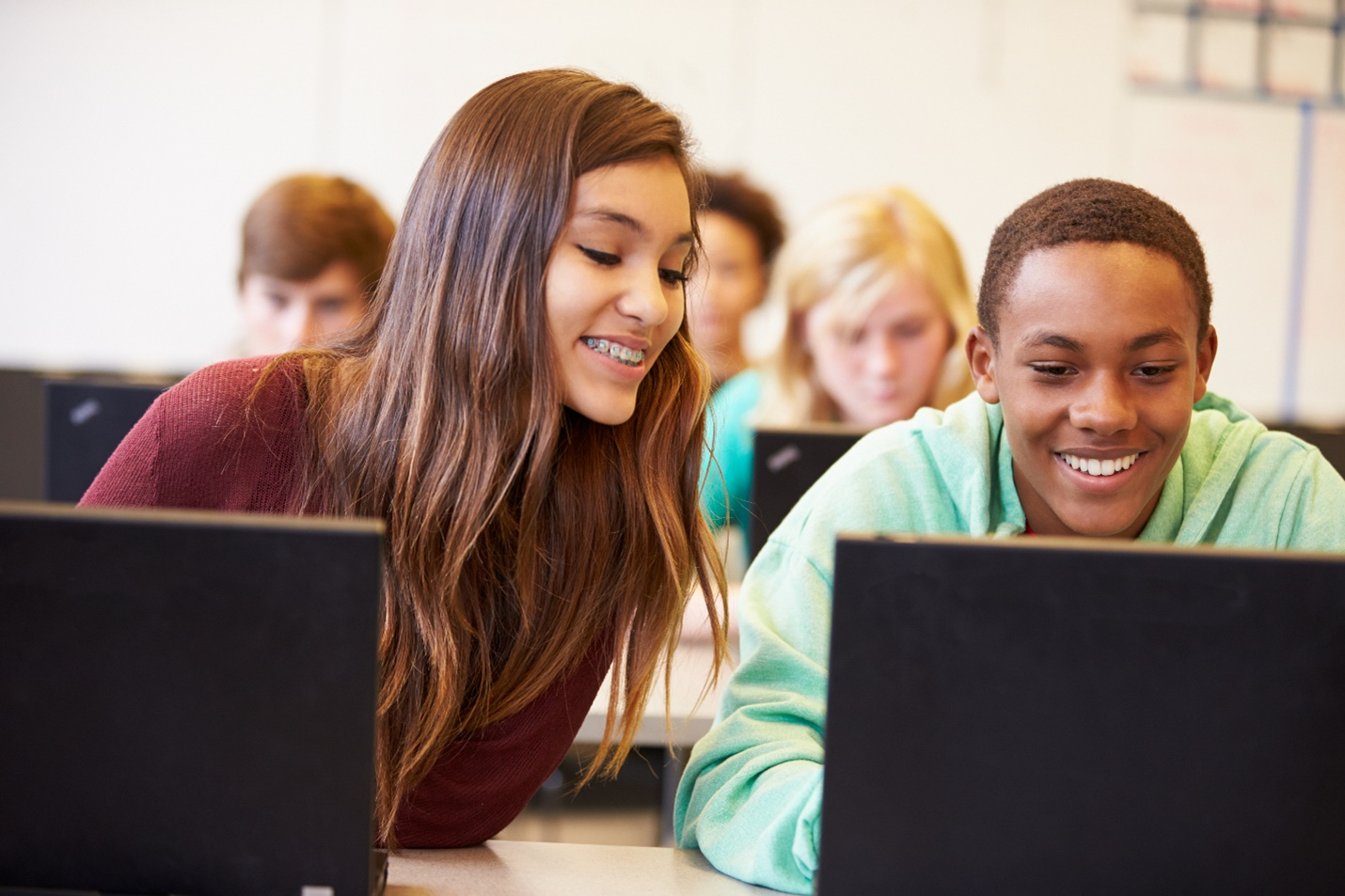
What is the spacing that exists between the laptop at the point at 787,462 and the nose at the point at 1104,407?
729 mm

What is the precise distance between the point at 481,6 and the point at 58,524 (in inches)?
128

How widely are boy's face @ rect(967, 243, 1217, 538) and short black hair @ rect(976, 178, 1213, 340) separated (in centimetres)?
1

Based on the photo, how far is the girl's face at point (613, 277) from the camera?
1112 millimetres

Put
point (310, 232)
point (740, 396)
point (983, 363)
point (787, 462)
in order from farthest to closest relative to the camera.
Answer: point (740, 396), point (310, 232), point (787, 462), point (983, 363)

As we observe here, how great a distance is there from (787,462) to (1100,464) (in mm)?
754

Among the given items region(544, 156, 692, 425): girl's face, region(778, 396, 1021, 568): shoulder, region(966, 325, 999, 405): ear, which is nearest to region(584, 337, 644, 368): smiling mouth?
region(544, 156, 692, 425): girl's face

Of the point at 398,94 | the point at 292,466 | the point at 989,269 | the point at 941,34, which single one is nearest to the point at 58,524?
the point at 292,466

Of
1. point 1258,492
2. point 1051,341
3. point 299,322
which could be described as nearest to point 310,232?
point 299,322

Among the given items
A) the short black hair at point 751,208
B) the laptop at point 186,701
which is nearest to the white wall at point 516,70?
the short black hair at point 751,208

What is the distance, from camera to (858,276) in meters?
2.70

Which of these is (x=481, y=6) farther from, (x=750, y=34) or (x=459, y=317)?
(x=459, y=317)

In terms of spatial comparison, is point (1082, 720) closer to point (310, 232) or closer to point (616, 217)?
point (616, 217)

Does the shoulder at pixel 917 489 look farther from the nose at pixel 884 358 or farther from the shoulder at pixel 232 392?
the nose at pixel 884 358

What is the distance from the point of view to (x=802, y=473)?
6.12 feet
